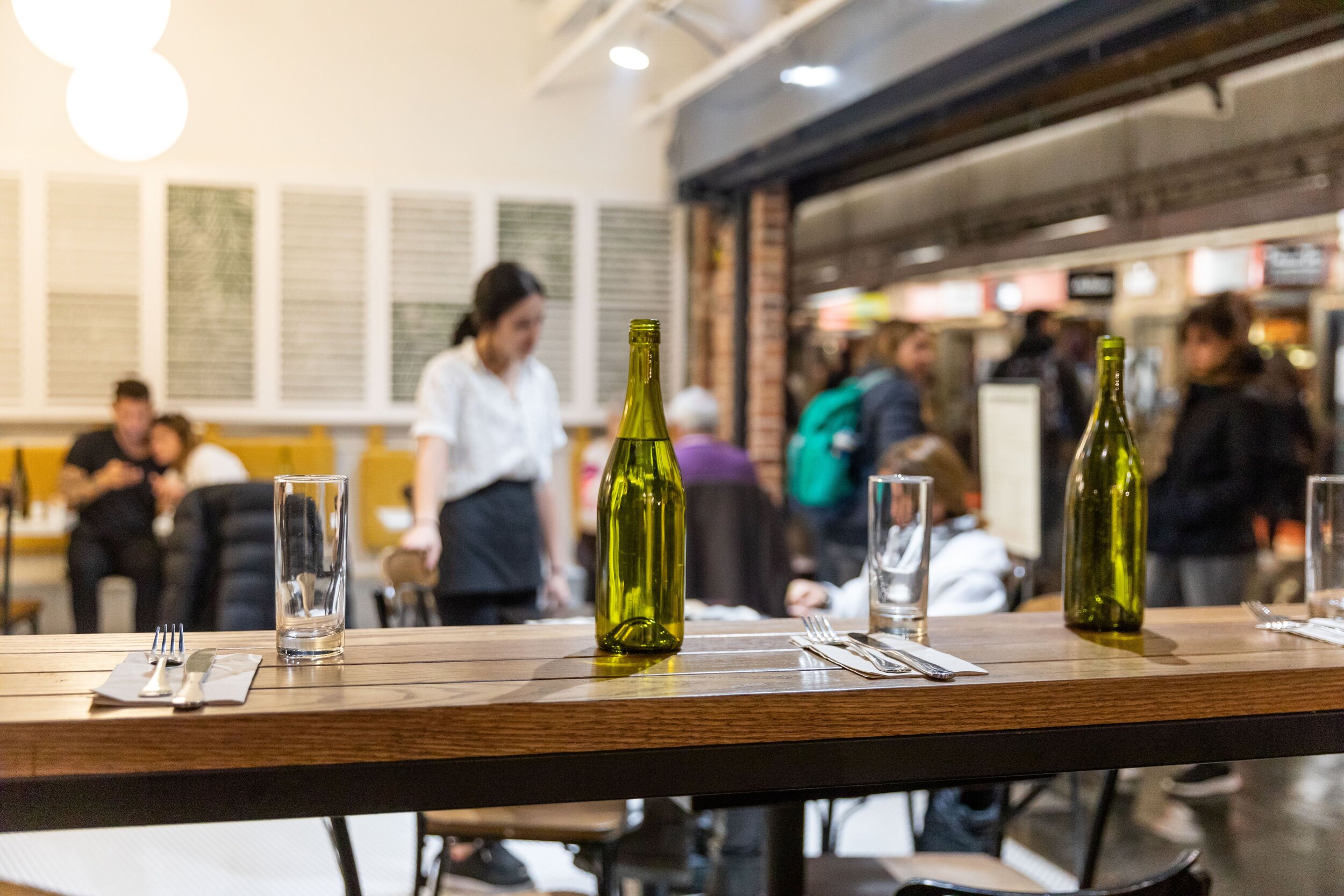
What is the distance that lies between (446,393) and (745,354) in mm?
3545

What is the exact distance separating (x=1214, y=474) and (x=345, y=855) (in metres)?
3.40

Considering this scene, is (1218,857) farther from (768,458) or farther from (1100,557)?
(768,458)

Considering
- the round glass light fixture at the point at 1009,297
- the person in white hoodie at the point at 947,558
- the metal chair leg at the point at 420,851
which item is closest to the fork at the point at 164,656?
the metal chair leg at the point at 420,851

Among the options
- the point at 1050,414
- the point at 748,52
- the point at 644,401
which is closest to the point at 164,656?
the point at 644,401

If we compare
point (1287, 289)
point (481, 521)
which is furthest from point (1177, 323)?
point (481, 521)

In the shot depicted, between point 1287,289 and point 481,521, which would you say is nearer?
point 481,521

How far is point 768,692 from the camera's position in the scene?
42.9 inches

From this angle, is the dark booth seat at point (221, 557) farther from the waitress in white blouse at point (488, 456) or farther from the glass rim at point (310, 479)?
the glass rim at point (310, 479)

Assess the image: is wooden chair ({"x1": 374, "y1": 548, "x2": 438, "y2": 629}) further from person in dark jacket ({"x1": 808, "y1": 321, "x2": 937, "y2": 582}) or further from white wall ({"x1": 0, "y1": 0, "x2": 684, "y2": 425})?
white wall ({"x1": 0, "y1": 0, "x2": 684, "y2": 425})

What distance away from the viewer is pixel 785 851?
4.47 ft

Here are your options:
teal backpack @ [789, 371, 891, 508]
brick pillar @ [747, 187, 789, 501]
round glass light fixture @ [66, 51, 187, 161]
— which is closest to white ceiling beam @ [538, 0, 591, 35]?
brick pillar @ [747, 187, 789, 501]

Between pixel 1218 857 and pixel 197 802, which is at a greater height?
pixel 197 802

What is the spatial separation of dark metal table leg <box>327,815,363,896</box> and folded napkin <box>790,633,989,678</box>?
0.64 meters

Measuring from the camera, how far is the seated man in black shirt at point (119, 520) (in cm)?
A: 515
